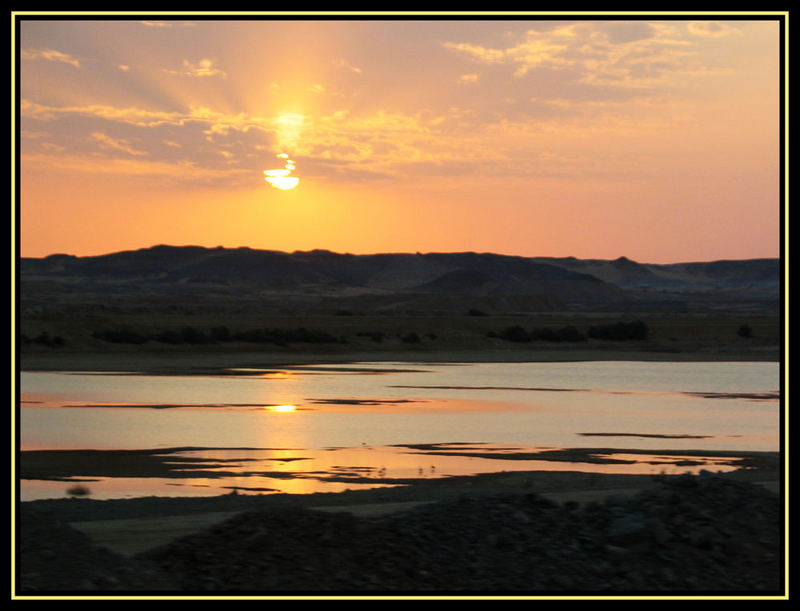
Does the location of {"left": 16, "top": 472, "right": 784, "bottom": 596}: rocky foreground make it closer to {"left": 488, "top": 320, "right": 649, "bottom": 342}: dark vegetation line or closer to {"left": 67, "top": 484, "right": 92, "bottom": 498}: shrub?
{"left": 67, "top": 484, "right": 92, "bottom": 498}: shrub

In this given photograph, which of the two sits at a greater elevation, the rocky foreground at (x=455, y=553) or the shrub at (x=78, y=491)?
the rocky foreground at (x=455, y=553)

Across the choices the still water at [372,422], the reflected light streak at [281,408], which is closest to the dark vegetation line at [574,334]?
the still water at [372,422]

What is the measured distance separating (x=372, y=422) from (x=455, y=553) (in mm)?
14050

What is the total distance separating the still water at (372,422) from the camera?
18.5 meters

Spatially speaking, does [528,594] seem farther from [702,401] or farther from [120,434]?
[702,401]

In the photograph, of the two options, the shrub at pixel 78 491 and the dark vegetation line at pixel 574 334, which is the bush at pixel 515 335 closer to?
the dark vegetation line at pixel 574 334

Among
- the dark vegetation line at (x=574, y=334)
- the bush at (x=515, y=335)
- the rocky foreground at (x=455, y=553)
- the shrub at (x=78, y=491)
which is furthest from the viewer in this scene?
the dark vegetation line at (x=574, y=334)

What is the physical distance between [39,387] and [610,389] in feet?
58.8

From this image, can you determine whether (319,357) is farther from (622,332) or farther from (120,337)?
(622,332)

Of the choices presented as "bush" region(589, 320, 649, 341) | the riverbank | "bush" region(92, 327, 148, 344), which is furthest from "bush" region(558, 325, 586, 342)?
"bush" region(92, 327, 148, 344)

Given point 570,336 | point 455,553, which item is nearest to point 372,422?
point 455,553

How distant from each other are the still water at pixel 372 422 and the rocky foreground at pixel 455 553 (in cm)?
521

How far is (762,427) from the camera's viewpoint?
2534cm

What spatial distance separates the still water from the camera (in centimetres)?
1845
